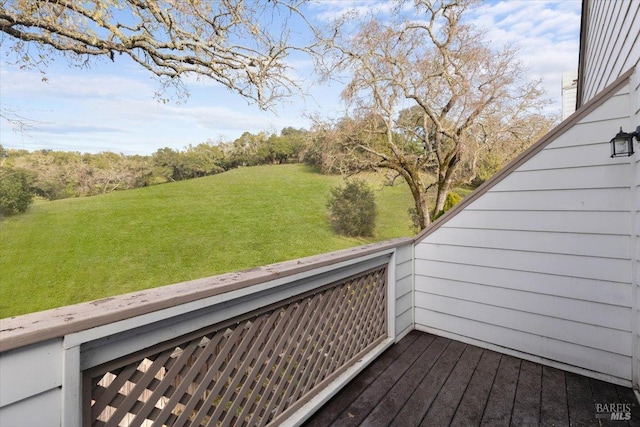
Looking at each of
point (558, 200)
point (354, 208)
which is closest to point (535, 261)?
point (558, 200)

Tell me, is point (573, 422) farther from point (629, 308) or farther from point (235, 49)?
point (235, 49)

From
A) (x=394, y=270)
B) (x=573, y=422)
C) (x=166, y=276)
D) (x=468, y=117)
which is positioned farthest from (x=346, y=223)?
(x=573, y=422)

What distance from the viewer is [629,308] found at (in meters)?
2.12

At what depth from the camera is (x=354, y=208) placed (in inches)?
446

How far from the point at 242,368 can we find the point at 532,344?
2427mm

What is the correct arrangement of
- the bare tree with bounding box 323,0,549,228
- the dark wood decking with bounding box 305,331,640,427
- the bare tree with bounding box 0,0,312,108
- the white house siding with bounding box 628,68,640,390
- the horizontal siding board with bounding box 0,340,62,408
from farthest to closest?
the bare tree with bounding box 323,0,549,228, the bare tree with bounding box 0,0,312,108, the white house siding with bounding box 628,68,640,390, the dark wood decking with bounding box 305,331,640,427, the horizontal siding board with bounding box 0,340,62,408

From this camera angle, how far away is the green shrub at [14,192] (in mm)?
7668

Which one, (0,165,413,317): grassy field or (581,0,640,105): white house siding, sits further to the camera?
(0,165,413,317): grassy field

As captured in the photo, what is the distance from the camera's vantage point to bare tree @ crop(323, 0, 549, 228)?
26.3ft

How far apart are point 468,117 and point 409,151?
1.77 metres

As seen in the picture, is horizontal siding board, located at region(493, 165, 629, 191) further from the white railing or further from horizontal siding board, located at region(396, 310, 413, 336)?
horizontal siding board, located at region(396, 310, 413, 336)

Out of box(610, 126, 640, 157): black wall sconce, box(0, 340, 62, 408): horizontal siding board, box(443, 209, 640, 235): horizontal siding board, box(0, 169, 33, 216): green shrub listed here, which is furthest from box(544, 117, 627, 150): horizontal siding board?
box(0, 169, 33, 216): green shrub

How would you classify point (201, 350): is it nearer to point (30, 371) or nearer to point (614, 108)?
point (30, 371)

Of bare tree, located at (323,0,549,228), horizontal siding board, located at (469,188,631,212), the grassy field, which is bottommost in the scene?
the grassy field
